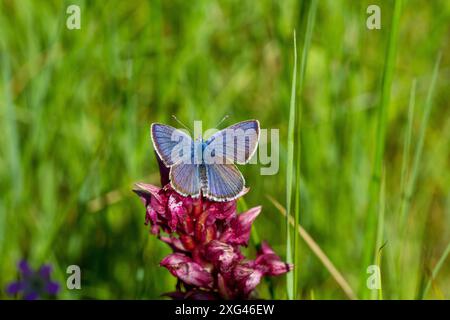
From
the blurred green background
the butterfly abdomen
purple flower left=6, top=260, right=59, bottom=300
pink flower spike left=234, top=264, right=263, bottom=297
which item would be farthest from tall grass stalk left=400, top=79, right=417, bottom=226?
purple flower left=6, top=260, right=59, bottom=300

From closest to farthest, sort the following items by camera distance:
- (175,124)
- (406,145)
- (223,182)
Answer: (223,182) → (406,145) → (175,124)

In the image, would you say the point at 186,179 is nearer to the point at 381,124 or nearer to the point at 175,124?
the point at 381,124

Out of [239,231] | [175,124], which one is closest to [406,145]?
[239,231]

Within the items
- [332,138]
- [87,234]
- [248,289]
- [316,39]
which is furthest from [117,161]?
[248,289]

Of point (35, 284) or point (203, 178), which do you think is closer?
point (203, 178)

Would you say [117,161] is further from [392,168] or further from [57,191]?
[392,168]
